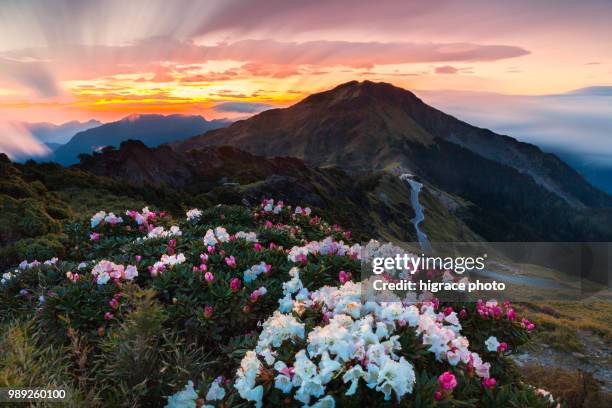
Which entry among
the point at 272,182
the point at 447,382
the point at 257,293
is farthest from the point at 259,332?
the point at 272,182

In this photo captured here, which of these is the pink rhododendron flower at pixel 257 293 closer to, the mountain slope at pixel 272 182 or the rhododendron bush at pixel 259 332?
the rhododendron bush at pixel 259 332

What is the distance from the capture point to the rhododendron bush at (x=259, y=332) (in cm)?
394

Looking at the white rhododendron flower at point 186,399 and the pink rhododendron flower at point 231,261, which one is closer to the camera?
the white rhododendron flower at point 186,399

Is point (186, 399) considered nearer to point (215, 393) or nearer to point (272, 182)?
point (215, 393)

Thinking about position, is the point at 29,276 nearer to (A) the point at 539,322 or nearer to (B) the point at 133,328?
(B) the point at 133,328

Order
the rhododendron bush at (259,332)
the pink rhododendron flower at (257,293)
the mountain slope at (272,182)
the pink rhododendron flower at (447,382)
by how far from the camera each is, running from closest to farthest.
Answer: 1. the pink rhododendron flower at (447,382)
2. the rhododendron bush at (259,332)
3. the pink rhododendron flower at (257,293)
4. the mountain slope at (272,182)

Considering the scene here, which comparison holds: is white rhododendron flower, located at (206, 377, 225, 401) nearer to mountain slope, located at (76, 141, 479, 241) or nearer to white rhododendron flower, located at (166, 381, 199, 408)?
white rhododendron flower, located at (166, 381, 199, 408)

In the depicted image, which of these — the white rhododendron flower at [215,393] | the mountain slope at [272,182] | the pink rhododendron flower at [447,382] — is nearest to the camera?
the pink rhododendron flower at [447,382]

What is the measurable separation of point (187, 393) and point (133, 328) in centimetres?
111

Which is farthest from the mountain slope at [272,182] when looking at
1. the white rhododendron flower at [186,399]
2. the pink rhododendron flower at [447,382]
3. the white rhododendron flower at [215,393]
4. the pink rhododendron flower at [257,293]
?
the pink rhododendron flower at [447,382]

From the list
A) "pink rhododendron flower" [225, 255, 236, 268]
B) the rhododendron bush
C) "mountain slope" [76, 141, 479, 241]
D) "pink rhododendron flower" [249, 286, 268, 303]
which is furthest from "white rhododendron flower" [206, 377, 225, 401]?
"mountain slope" [76, 141, 479, 241]

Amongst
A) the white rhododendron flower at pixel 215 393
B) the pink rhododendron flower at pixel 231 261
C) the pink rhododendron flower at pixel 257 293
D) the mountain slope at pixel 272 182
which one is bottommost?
the mountain slope at pixel 272 182

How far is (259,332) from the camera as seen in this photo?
600cm

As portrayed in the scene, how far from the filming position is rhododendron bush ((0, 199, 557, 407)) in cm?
394
